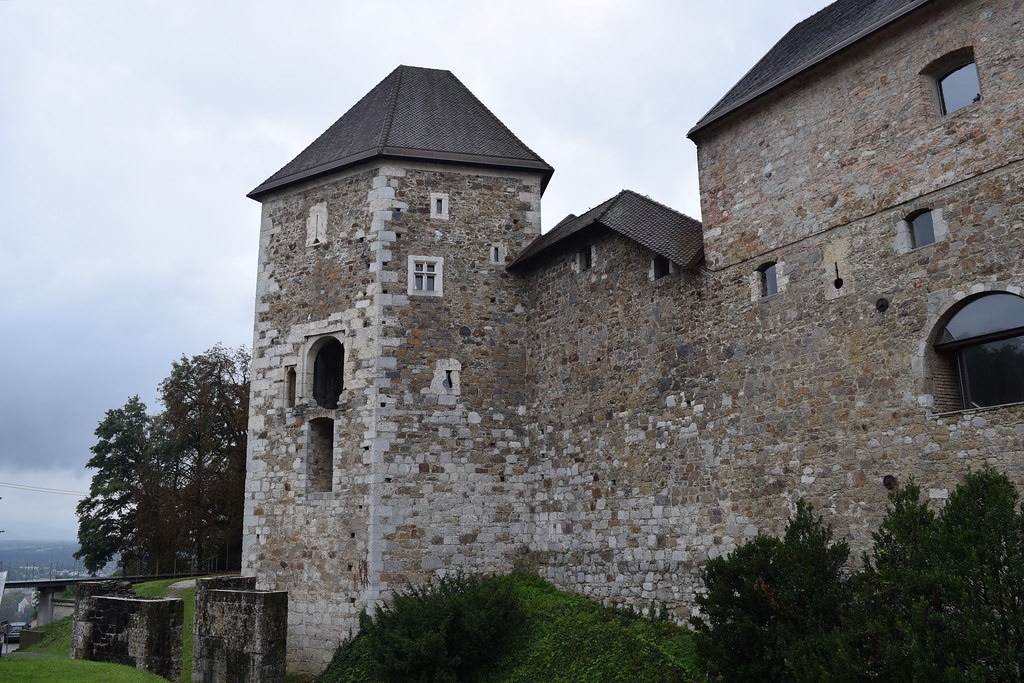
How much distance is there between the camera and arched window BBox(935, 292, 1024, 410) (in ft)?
32.4

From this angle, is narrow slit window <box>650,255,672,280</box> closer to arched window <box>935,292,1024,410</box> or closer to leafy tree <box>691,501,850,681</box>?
arched window <box>935,292,1024,410</box>

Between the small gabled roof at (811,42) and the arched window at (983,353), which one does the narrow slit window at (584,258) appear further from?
the arched window at (983,353)

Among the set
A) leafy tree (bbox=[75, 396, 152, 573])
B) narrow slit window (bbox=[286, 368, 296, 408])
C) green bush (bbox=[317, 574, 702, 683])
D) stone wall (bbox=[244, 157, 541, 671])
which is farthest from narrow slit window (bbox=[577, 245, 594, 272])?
leafy tree (bbox=[75, 396, 152, 573])

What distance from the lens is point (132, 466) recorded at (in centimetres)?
3678

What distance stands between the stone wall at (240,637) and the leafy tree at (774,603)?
7541mm

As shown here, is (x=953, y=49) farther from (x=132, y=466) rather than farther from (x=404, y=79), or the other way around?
(x=132, y=466)

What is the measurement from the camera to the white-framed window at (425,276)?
1691 cm

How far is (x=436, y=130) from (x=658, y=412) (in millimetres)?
8044

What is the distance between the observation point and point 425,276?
1700 cm

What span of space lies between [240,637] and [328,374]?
5.53 m

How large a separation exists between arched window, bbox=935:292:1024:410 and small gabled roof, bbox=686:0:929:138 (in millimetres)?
3936

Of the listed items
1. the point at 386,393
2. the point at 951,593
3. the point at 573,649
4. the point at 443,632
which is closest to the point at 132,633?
the point at 443,632

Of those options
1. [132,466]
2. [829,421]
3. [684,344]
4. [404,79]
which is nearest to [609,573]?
[684,344]

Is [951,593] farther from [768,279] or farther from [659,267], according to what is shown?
[659,267]
